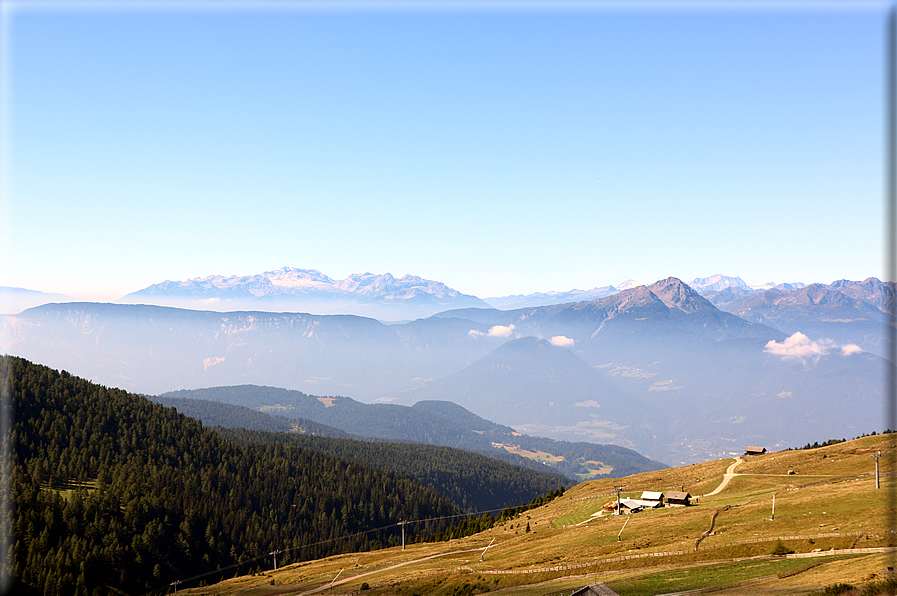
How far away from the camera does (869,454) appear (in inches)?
4063

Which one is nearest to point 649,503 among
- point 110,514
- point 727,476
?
point 727,476

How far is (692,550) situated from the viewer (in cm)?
5400

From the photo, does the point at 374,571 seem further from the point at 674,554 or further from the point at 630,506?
the point at 674,554

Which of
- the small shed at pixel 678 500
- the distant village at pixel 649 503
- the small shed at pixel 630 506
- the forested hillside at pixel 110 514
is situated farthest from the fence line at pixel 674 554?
the forested hillside at pixel 110 514

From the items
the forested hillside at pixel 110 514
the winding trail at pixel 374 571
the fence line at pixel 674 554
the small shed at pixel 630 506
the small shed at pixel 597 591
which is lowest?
the forested hillside at pixel 110 514

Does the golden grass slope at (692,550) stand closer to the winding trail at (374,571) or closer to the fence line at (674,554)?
the fence line at (674,554)

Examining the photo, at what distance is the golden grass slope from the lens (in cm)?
4294

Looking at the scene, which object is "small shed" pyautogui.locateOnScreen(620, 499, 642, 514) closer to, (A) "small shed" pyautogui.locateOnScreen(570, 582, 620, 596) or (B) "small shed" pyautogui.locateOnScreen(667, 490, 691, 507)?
(B) "small shed" pyautogui.locateOnScreen(667, 490, 691, 507)

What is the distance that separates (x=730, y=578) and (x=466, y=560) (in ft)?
140

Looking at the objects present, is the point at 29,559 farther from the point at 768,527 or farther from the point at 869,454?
the point at 869,454

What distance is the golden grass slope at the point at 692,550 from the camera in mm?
42938

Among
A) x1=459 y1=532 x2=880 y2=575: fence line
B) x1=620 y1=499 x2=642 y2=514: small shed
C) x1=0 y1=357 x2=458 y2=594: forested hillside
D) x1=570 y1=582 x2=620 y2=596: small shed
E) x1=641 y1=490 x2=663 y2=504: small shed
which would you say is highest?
x1=570 y1=582 x2=620 y2=596: small shed

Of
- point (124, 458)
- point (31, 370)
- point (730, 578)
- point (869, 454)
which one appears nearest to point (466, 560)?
point (730, 578)

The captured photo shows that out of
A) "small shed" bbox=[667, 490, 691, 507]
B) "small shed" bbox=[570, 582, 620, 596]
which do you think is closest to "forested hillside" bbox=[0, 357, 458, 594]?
"small shed" bbox=[570, 582, 620, 596]
